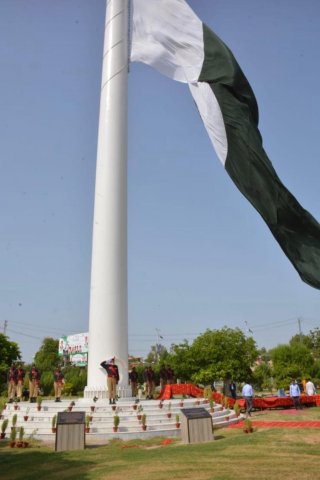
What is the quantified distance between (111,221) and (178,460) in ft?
36.1

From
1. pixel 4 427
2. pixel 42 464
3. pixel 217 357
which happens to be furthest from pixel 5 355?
pixel 42 464

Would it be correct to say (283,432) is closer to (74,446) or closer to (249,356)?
(74,446)

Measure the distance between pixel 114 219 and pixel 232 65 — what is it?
828 centimetres

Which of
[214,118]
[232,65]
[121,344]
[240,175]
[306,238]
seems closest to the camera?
[306,238]

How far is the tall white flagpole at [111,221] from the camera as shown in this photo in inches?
766

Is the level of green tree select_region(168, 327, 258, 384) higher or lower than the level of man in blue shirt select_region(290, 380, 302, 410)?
higher

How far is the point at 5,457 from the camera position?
42.3ft

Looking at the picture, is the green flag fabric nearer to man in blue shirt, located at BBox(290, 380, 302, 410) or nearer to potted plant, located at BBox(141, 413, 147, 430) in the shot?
potted plant, located at BBox(141, 413, 147, 430)

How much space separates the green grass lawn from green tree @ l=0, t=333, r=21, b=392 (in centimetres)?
4152

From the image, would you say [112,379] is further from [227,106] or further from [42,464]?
[227,106]

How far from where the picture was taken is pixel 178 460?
37.5 feet

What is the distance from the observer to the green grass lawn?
991 cm

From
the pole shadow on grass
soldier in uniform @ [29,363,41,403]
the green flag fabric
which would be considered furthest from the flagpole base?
the green flag fabric

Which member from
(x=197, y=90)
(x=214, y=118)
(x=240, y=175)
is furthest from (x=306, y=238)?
(x=197, y=90)
